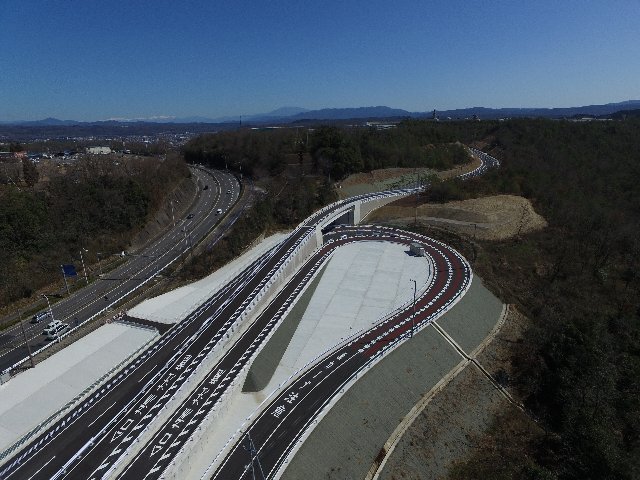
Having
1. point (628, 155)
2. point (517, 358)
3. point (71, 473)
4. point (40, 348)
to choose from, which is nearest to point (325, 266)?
point (517, 358)

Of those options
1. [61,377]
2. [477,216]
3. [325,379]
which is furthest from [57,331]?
[477,216]

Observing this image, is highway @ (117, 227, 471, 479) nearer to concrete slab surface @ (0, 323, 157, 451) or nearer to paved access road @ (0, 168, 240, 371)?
concrete slab surface @ (0, 323, 157, 451)

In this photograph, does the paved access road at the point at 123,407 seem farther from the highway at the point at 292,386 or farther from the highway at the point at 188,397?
the highway at the point at 292,386

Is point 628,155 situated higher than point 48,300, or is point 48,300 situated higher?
point 628,155

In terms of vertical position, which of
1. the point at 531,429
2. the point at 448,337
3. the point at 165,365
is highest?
the point at 165,365

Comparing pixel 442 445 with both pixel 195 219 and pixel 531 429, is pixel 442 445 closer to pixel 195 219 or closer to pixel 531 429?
pixel 531 429

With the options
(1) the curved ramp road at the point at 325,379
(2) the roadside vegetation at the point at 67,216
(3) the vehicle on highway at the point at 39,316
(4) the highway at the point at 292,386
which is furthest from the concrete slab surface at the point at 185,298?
(2) the roadside vegetation at the point at 67,216

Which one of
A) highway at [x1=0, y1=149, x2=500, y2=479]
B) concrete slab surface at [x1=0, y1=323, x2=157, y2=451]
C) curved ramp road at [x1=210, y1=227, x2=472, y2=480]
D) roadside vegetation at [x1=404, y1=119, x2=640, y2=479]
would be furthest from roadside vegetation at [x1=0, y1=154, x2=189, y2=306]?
roadside vegetation at [x1=404, y1=119, x2=640, y2=479]
